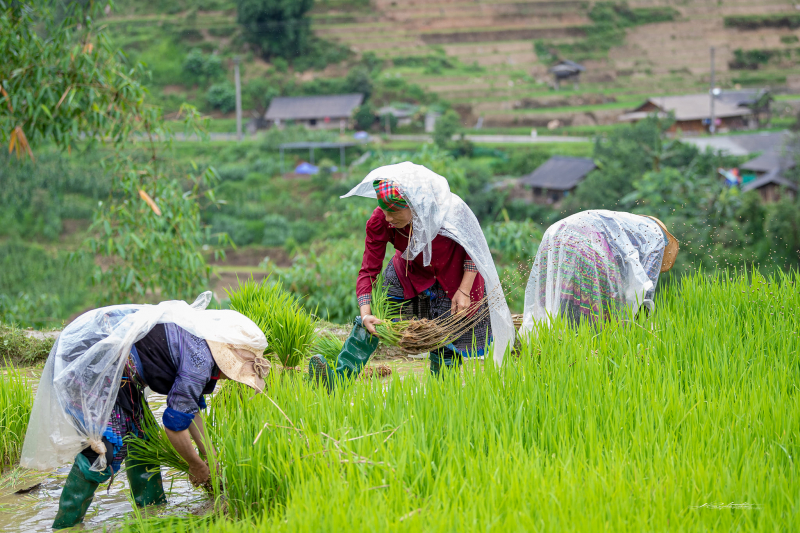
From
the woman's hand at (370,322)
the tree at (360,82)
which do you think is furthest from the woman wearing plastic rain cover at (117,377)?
the tree at (360,82)

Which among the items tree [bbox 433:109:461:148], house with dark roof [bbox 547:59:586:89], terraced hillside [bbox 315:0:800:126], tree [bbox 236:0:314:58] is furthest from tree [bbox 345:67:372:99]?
house with dark roof [bbox 547:59:586:89]

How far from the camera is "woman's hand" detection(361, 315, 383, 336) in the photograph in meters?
2.78

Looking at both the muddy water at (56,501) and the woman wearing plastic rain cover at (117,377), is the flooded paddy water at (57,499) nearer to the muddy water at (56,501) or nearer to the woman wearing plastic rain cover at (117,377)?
the muddy water at (56,501)

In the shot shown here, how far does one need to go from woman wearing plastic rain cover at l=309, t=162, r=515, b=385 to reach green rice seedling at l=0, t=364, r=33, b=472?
121cm

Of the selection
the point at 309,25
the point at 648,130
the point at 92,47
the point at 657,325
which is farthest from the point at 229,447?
the point at 309,25

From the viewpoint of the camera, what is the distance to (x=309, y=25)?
44.0 metres

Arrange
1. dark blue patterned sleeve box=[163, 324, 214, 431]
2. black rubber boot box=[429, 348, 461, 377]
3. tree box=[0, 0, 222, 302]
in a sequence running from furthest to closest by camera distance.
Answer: tree box=[0, 0, 222, 302] < black rubber boot box=[429, 348, 461, 377] < dark blue patterned sleeve box=[163, 324, 214, 431]

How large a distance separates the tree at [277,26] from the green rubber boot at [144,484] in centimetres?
4292

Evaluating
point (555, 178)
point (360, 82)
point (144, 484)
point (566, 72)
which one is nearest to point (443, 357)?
point (144, 484)

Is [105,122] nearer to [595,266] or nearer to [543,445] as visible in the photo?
Answer: [595,266]

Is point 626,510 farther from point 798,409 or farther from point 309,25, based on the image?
point 309,25

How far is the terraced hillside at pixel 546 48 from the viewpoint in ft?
132

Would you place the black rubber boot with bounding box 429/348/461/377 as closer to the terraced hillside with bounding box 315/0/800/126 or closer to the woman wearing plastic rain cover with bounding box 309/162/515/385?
the woman wearing plastic rain cover with bounding box 309/162/515/385

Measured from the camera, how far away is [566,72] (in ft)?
136
